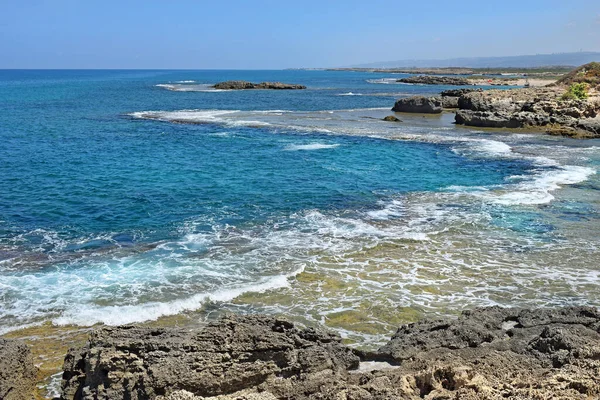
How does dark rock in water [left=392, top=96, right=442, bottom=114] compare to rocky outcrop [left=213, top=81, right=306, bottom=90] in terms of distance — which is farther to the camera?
rocky outcrop [left=213, top=81, right=306, bottom=90]

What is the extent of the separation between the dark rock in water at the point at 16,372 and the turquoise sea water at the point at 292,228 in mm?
2894

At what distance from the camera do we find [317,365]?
734 cm

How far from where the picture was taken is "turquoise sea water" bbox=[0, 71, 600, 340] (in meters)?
12.3

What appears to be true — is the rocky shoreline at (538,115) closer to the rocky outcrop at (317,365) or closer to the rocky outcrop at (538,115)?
the rocky outcrop at (538,115)

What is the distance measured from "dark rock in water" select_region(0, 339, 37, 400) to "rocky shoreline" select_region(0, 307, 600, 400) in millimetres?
17

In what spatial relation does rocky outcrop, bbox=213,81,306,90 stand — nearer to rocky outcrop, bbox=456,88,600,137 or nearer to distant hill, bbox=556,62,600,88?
distant hill, bbox=556,62,600,88

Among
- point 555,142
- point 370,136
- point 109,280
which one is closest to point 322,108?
point 370,136

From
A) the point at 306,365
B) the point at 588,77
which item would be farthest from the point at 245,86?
the point at 306,365

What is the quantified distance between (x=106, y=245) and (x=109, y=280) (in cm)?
292

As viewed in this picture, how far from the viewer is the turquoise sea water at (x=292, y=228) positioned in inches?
485

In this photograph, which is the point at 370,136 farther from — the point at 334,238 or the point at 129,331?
the point at 129,331

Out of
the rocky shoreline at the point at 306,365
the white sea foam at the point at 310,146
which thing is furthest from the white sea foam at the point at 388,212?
the white sea foam at the point at 310,146

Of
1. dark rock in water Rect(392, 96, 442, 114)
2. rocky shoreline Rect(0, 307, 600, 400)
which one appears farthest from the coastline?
dark rock in water Rect(392, 96, 442, 114)

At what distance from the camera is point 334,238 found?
1672 centimetres
